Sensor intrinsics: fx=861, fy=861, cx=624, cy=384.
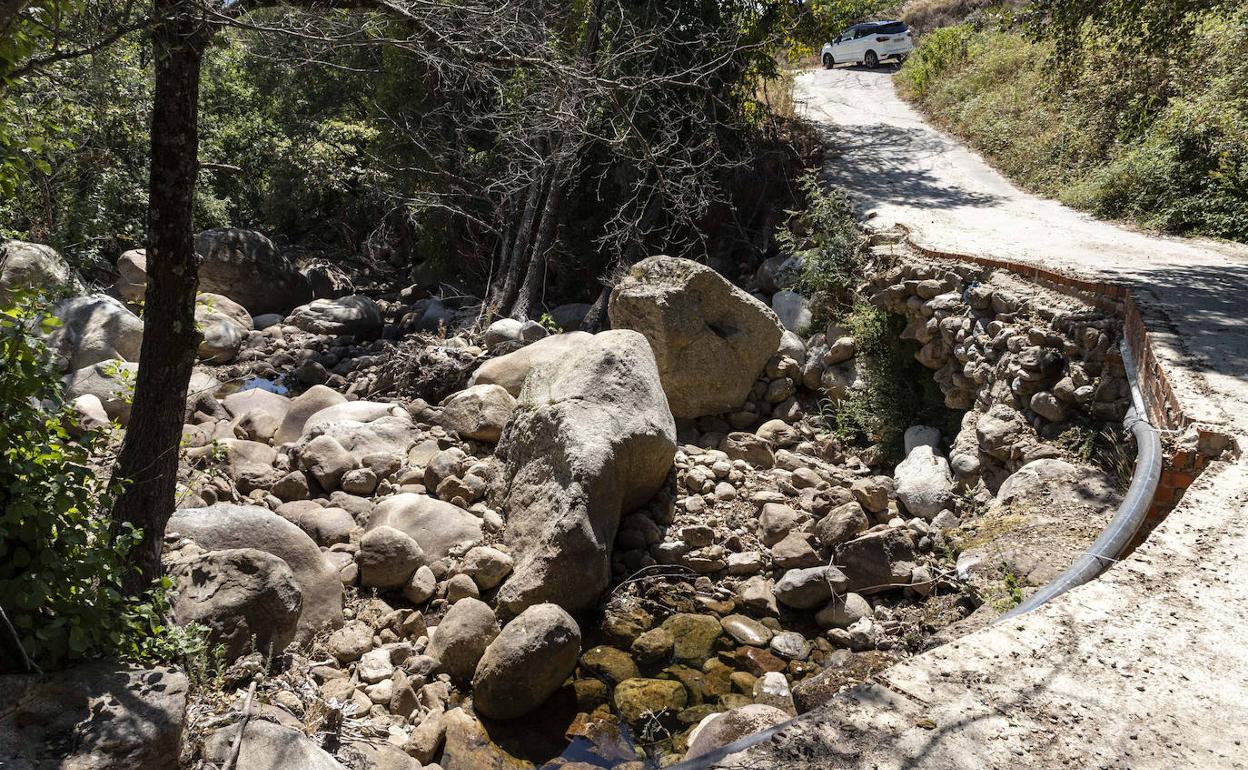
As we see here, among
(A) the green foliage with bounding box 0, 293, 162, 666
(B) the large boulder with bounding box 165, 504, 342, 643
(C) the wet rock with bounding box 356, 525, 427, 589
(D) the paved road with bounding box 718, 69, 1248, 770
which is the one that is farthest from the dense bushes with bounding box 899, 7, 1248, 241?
(A) the green foliage with bounding box 0, 293, 162, 666

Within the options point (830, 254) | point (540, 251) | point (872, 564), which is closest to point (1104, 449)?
point (872, 564)

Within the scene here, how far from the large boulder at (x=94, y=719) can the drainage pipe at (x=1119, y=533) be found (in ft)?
10.9

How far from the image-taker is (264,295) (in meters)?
13.4

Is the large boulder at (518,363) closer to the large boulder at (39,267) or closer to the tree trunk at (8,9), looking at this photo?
the large boulder at (39,267)

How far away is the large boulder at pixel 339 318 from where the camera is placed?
1245 centimetres

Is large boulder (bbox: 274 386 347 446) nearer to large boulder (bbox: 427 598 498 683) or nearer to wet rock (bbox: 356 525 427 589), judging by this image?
wet rock (bbox: 356 525 427 589)

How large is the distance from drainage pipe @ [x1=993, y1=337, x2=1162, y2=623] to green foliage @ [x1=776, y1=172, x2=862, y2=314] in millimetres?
5562

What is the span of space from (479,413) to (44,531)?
478 centimetres

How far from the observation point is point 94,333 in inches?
365

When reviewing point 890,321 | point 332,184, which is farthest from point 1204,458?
point 332,184

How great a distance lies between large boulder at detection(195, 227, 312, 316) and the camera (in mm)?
13000

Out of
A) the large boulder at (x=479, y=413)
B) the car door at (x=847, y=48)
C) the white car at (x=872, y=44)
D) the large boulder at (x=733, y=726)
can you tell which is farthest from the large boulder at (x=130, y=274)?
the car door at (x=847, y=48)

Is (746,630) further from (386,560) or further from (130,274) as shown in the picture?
(130,274)

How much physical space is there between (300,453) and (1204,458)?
21.3 feet
